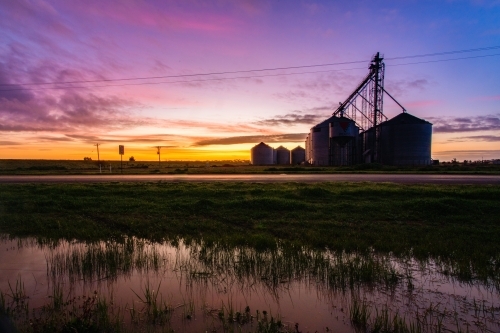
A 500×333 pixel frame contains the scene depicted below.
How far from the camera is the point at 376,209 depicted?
44.0ft

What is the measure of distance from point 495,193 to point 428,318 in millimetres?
14431

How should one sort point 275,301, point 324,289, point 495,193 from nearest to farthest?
point 275,301 < point 324,289 < point 495,193

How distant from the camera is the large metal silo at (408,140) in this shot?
5441cm

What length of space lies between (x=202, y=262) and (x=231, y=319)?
2.92 m

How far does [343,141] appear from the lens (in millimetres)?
59156

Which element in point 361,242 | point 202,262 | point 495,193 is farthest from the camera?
point 495,193

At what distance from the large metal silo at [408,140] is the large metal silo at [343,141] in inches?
220

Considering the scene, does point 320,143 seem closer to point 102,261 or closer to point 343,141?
point 343,141

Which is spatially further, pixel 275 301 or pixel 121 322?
pixel 275 301

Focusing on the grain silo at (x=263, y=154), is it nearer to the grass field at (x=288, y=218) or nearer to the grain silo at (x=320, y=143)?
the grain silo at (x=320, y=143)

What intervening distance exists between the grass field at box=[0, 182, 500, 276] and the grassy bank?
31mm

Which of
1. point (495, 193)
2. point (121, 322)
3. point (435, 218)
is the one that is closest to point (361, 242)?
point (435, 218)

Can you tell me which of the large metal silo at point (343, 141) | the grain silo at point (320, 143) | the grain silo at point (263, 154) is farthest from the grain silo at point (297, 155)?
the large metal silo at point (343, 141)

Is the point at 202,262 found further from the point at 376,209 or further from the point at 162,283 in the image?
the point at 376,209
